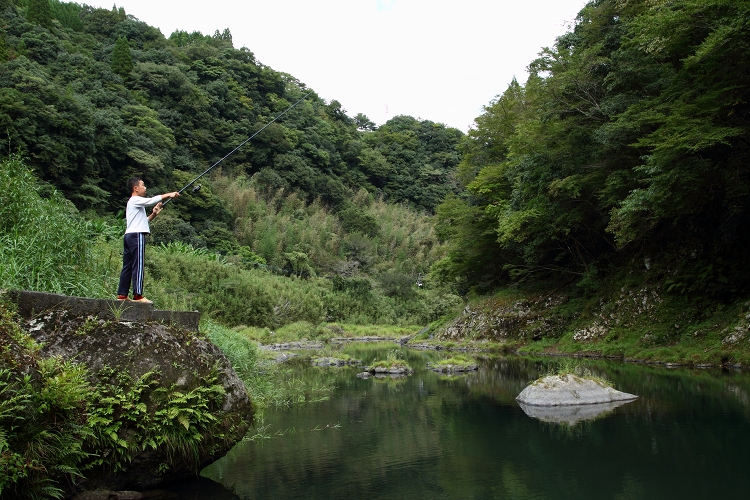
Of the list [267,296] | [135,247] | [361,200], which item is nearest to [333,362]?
[135,247]

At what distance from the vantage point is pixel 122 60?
43.4 metres

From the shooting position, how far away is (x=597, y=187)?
731 inches

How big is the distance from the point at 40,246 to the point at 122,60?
42.8 metres

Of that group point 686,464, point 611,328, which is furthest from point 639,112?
point 686,464

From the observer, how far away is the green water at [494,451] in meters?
5.13

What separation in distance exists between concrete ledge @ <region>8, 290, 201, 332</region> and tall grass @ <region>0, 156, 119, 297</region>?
1421 millimetres

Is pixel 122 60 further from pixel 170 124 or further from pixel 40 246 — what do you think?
pixel 40 246

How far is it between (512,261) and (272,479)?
74.2 feet

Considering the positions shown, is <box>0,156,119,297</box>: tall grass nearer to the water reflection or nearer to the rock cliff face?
the rock cliff face

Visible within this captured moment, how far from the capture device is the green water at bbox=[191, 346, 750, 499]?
202 inches

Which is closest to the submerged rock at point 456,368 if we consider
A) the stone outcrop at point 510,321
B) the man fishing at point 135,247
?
the stone outcrop at point 510,321

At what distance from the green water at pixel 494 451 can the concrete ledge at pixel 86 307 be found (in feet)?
5.77

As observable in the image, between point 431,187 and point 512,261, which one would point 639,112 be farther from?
point 431,187

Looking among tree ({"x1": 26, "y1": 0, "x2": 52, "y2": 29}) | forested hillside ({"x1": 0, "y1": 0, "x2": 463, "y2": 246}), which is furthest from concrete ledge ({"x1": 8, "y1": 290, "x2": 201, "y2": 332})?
tree ({"x1": 26, "y1": 0, "x2": 52, "y2": 29})
